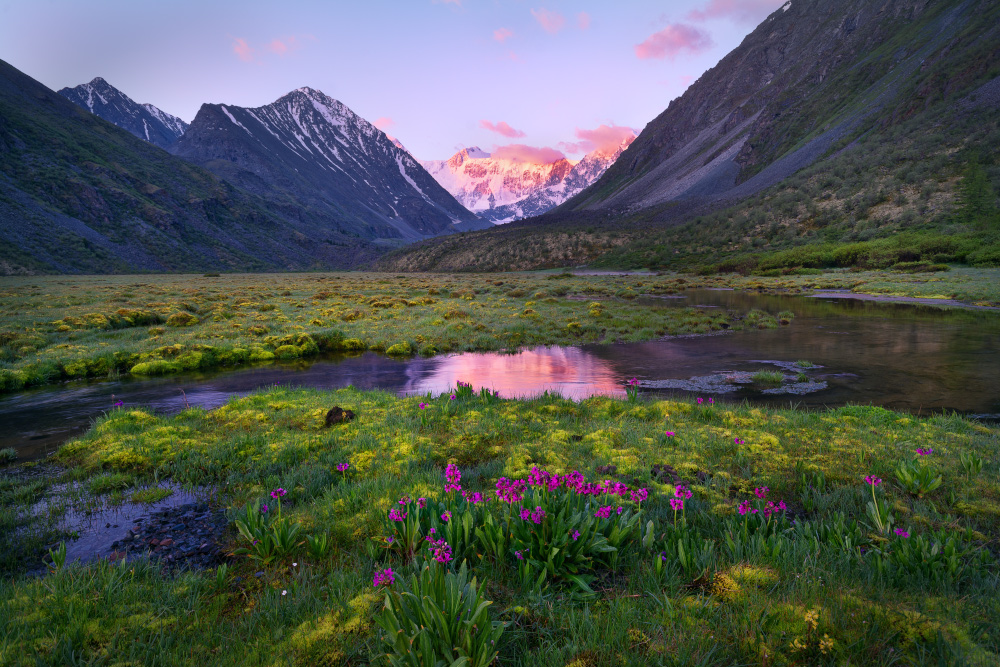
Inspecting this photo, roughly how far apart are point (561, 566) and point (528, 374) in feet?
44.6

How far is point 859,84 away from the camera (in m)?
149

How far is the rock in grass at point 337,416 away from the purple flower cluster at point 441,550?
684cm

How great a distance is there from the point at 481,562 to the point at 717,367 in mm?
16684

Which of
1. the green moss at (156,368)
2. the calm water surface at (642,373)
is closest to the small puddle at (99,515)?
the calm water surface at (642,373)

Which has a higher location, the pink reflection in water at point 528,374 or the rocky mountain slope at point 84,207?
the rocky mountain slope at point 84,207

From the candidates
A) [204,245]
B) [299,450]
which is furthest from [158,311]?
[204,245]

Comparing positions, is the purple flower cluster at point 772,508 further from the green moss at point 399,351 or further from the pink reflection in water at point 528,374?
the green moss at point 399,351

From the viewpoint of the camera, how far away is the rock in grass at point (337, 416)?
34.5 ft

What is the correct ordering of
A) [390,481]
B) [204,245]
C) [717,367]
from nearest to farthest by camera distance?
[390,481]
[717,367]
[204,245]

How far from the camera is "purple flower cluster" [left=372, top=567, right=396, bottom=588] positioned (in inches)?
158

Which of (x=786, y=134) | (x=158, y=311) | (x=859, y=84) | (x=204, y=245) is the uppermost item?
(x=859, y=84)

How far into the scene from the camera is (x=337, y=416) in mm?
10609

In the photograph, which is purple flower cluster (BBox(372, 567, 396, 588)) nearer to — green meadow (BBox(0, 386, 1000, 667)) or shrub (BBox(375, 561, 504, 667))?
green meadow (BBox(0, 386, 1000, 667))

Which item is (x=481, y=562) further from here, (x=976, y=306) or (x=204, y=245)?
(x=204, y=245)
